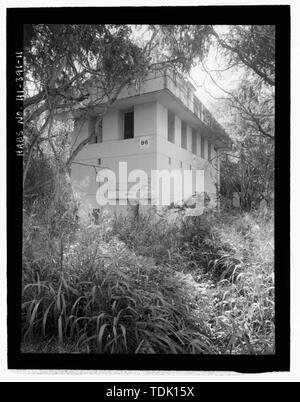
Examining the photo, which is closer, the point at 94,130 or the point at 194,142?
the point at 94,130

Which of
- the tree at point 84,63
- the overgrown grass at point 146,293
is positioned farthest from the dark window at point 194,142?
the overgrown grass at point 146,293

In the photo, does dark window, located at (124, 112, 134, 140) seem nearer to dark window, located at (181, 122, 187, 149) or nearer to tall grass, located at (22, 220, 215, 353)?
dark window, located at (181, 122, 187, 149)

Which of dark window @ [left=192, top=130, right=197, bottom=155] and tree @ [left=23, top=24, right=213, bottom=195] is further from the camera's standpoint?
dark window @ [left=192, top=130, right=197, bottom=155]

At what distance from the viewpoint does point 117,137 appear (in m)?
1.67

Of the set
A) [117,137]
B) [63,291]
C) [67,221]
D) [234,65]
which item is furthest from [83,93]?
[63,291]

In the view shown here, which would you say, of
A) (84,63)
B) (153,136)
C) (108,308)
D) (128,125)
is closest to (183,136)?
(153,136)

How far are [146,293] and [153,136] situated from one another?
1.11 m

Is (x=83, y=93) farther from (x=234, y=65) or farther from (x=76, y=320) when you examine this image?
(x=76, y=320)

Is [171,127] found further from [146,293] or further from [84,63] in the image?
[146,293]

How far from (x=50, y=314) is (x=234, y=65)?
1861mm

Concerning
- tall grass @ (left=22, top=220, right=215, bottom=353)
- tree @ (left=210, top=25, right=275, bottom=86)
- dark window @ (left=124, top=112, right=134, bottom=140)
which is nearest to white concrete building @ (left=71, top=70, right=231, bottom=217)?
dark window @ (left=124, top=112, right=134, bottom=140)

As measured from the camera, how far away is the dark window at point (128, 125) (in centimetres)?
166

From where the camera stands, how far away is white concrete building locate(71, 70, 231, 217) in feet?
4.95

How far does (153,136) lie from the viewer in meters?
1.68
